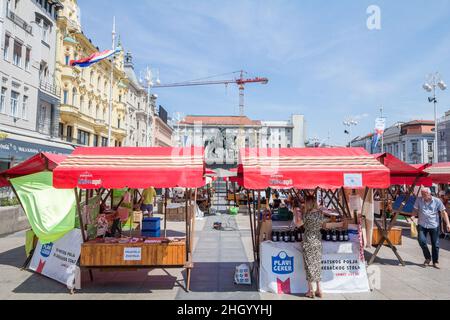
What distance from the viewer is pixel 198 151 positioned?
7.43m

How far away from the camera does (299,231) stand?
23.2 feet

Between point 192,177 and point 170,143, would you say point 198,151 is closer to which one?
point 192,177

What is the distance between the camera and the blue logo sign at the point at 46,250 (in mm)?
7863

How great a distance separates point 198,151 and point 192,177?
44.5 inches

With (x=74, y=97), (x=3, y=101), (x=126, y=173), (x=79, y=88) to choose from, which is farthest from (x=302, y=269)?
(x=79, y=88)

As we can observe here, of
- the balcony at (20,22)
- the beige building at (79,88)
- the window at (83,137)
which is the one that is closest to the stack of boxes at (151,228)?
the balcony at (20,22)

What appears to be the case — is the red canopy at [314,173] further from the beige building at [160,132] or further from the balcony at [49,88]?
the beige building at [160,132]

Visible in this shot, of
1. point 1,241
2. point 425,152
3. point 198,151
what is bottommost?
point 1,241

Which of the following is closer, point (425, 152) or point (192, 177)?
point (192, 177)

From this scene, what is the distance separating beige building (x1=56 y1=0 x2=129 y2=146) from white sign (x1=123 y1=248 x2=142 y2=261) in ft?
95.8

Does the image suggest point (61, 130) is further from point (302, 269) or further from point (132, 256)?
point (302, 269)

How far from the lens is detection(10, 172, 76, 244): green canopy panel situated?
748cm
